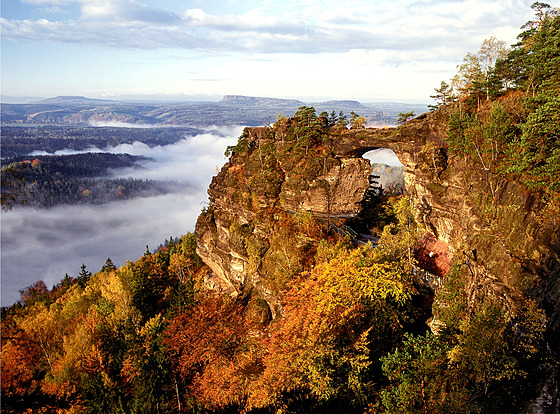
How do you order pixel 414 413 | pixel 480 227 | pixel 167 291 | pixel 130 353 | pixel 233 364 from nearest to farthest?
pixel 414 413
pixel 480 227
pixel 233 364
pixel 130 353
pixel 167 291

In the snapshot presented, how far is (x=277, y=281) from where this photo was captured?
3816 centimetres

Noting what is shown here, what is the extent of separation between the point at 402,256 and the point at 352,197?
11464mm

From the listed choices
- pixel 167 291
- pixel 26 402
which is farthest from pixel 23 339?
pixel 26 402

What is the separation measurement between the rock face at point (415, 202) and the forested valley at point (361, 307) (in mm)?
210

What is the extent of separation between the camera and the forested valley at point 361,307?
18453 millimetres

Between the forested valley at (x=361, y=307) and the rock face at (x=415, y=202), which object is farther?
the rock face at (x=415, y=202)

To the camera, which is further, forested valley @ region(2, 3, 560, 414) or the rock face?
the rock face

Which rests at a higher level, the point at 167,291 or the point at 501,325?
the point at 501,325

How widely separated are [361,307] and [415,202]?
57.8 ft

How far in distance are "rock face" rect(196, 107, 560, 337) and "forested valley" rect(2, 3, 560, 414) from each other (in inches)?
8.3

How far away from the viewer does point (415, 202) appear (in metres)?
37.8

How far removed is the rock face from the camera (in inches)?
861

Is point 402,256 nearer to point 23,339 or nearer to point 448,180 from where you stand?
point 448,180

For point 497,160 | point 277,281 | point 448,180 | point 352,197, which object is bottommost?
point 277,281
